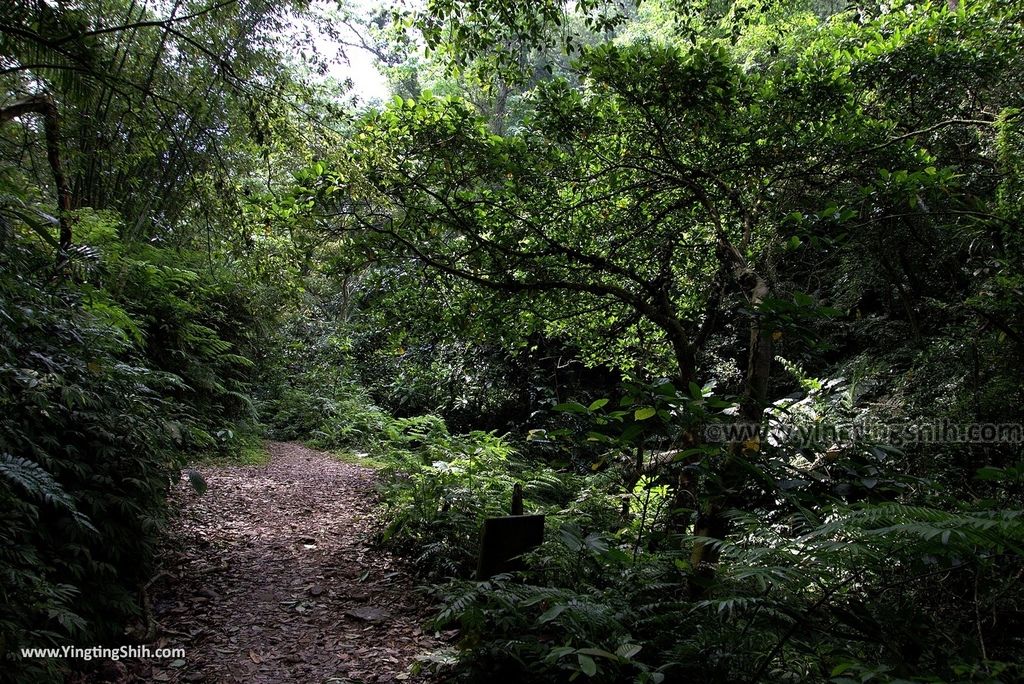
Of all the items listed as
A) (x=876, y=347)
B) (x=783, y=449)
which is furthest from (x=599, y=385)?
(x=783, y=449)

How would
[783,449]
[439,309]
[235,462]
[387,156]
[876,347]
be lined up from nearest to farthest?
[783,449]
[387,156]
[439,309]
[876,347]
[235,462]

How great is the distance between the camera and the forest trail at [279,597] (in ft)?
11.3

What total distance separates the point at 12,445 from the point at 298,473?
535cm

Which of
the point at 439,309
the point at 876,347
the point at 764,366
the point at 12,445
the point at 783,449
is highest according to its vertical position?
the point at 876,347

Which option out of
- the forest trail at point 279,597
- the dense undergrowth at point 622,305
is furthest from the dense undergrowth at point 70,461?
the forest trail at point 279,597

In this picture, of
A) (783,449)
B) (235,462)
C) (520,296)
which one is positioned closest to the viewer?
(783,449)

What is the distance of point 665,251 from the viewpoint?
4246 millimetres

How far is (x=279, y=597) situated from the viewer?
4.41 metres

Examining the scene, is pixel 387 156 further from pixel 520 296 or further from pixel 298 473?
pixel 298 473

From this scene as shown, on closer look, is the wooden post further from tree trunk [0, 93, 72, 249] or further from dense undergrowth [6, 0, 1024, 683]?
tree trunk [0, 93, 72, 249]

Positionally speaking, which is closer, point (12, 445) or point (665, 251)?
point (12, 445)

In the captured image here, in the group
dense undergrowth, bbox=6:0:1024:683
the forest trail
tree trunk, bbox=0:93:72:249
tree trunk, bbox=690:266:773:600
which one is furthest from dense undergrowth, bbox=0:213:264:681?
tree trunk, bbox=690:266:773:600

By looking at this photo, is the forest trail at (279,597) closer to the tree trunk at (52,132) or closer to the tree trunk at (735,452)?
the tree trunk at (735,452)

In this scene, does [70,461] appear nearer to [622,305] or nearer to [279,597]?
[279,597]
